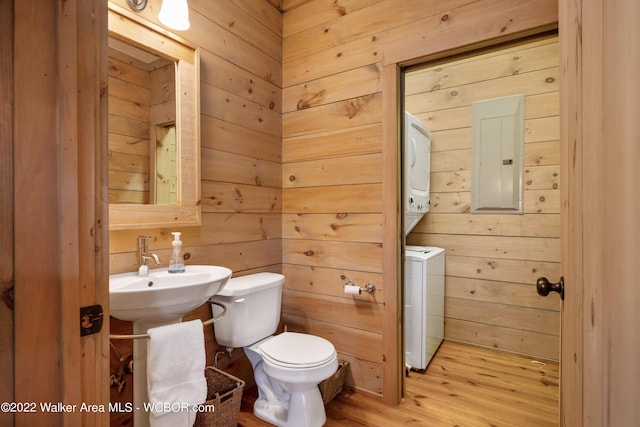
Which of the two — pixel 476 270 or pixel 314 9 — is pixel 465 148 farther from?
pixel 314 9

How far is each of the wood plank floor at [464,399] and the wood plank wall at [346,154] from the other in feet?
0.50

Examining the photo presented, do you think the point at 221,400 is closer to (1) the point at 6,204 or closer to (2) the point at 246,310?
(2) the point at 246,310

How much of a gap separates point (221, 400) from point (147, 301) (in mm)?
741

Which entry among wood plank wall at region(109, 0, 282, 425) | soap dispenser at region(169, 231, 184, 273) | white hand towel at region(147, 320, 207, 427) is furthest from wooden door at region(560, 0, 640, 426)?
wood plank wall at region(109, 0, 282, 425)

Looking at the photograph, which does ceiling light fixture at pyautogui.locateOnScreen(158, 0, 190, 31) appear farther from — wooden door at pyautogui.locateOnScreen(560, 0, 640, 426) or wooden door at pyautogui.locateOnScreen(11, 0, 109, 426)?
wooden door at pyautogui.locateOnScreen(560, 0, 640, 426)

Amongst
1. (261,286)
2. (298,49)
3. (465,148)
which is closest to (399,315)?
(261,286)

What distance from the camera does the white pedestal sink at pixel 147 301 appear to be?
3.70ft

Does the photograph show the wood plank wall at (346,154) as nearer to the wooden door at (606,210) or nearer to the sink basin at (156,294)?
the sink basin at (156,294)

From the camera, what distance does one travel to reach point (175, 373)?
1.23m

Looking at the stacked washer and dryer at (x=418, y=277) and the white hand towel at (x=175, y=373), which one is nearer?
the white hand towel at (x=175, y=373)

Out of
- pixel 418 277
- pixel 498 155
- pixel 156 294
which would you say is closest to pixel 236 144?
pixel 156 294

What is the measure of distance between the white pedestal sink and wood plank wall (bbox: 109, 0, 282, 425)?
0.18 metres


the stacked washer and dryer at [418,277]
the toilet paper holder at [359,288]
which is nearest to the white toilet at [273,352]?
the toilet paper holder at [359,288]

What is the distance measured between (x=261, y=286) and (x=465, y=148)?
2098 mm
